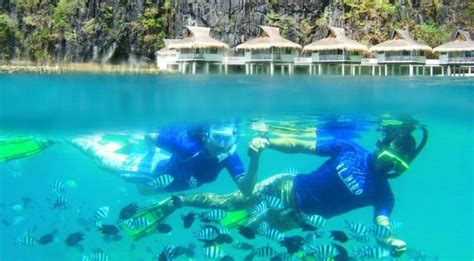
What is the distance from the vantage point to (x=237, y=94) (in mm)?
19266

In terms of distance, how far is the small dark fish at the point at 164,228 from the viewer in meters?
9.13

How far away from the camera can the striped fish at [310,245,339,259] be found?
8625 millimetres

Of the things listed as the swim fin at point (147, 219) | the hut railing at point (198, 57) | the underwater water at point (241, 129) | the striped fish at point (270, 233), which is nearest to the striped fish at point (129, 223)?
the swim fin at point (147, 219)

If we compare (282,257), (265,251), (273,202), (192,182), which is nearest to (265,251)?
(265,251)

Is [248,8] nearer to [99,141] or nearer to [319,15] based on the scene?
[319,15]

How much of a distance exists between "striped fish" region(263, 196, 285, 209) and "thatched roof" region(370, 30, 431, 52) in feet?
144

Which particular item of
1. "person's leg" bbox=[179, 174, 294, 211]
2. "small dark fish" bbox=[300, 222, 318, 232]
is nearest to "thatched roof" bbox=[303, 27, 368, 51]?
"person's leg" bbox=[179, 174, 294, 211]

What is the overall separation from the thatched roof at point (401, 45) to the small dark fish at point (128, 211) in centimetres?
4469

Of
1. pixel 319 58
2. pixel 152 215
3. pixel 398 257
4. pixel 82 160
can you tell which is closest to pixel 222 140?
pixel 152 215

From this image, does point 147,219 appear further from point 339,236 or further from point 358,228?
point 358,228

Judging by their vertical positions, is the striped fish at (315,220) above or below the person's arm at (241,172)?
below

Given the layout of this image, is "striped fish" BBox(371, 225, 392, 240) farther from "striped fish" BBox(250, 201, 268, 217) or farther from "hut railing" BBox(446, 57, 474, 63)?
"hut railing" BBox(446, 57, 474, 63)

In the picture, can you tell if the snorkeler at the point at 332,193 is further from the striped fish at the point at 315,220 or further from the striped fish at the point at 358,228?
the striped fish at the point at 358,228

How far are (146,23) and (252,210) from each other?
56622 mm
